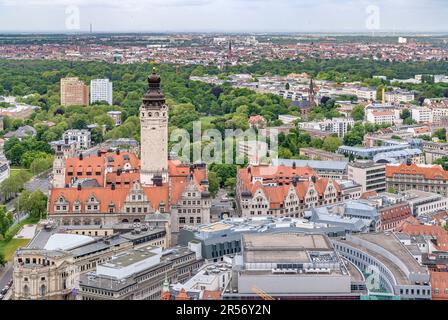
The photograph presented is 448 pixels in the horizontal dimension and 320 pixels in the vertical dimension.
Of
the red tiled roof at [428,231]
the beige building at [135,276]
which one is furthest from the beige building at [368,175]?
the beige building at [135,276]

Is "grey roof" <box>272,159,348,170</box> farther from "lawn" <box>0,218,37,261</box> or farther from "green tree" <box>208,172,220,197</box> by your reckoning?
"lawn" <box>0,218,37,261</box>

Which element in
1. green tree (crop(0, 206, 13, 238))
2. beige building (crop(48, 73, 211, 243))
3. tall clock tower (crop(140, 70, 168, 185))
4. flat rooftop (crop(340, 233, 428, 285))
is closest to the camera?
→ flat rooftop (crop(340, 233, 428, 285))

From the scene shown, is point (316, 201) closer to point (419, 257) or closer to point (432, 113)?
point (419, 257)

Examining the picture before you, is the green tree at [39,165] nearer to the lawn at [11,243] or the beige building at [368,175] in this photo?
the lawn at [11,243]

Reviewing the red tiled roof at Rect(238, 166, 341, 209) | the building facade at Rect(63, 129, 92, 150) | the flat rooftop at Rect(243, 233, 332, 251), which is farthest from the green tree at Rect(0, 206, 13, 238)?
the building facade at Rect(63, 129, 92, 150)

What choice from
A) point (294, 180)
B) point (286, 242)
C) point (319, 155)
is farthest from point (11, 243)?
point (319, 155)

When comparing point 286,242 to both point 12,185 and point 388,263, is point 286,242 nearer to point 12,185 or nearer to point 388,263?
point 388,263

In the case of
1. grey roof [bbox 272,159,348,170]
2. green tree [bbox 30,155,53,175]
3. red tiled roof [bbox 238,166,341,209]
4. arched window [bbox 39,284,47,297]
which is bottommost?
green tree [bbox 30,155,53,175]
